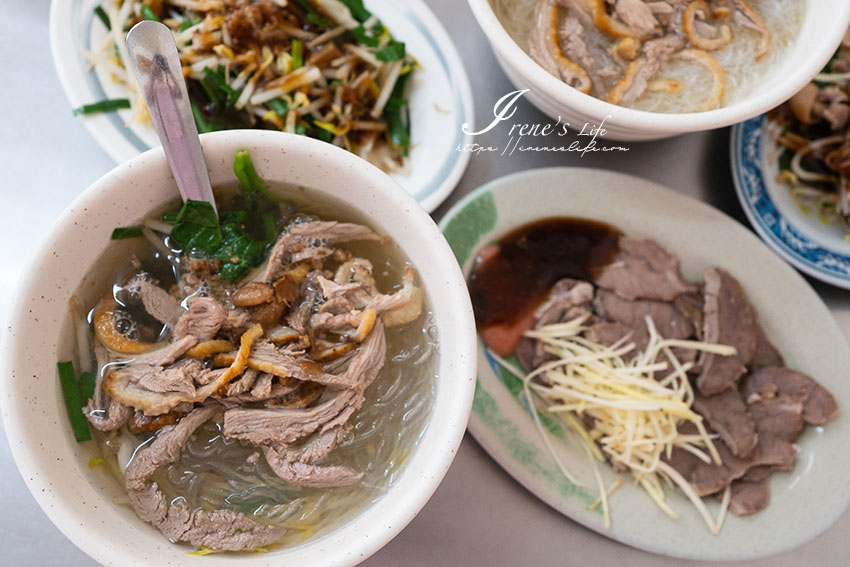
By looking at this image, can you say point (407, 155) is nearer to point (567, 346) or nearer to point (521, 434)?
point (567, 346)

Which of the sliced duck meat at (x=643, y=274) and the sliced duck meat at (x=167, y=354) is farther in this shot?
the sliced duck meat at (x=643, y=274)

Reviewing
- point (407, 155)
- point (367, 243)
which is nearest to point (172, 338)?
point (367, 243)

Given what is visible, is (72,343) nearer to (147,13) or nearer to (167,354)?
(167,354)

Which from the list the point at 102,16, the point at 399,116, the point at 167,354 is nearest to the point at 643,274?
the point at 399,116

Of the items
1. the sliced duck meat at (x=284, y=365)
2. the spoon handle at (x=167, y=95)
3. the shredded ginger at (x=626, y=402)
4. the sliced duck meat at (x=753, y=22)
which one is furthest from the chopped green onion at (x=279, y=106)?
the sliced duck meat at (x=753, y=22)

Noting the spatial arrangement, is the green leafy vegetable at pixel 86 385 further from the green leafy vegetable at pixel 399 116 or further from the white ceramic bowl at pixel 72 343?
the green leafy vegetable at pixel 399 116

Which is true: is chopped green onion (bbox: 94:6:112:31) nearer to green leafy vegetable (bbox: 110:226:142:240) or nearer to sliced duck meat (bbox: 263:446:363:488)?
green leafy vegetable (bbox: 110:226:142:240)
